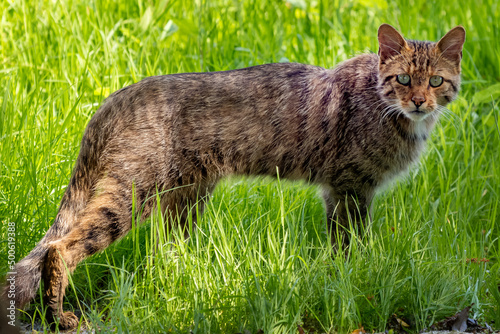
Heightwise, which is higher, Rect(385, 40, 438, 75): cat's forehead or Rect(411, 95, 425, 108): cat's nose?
Rect(385, 40, 438, 75): cat's forehead

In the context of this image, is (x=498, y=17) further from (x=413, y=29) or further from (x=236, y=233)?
(x=236, y=233)

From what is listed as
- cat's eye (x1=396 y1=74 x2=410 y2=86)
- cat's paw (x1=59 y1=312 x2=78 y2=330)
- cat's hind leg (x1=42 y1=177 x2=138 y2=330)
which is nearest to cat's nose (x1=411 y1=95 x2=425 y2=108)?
cat's eye (x1=396 y1=74 x2=410 y2=86)

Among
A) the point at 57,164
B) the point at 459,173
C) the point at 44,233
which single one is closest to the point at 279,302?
the point at 44,233

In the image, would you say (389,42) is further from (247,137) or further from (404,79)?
(247,137)

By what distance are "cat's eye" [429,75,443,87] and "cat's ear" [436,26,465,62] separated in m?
0.19

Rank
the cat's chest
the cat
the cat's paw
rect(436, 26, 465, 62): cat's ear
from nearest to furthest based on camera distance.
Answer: the cat's paw < the cat < rect(436, 26, 465, 62): cat's ear < the cat's chest

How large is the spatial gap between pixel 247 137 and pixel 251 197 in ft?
1.95

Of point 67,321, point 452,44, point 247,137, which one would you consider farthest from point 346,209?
point 67,321

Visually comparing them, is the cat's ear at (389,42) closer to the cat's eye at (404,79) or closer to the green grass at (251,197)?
the cat's eye at (404,79)

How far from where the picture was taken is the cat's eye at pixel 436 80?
405cm

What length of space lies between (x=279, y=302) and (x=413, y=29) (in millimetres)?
4443

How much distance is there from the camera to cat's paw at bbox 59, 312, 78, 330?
3.61 metres

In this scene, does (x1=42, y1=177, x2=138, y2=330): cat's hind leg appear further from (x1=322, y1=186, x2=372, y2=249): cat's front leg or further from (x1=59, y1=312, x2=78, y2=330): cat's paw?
(x1=322, y1=186, x2=372, y2=249): cat's front leg

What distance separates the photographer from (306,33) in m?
6.62
